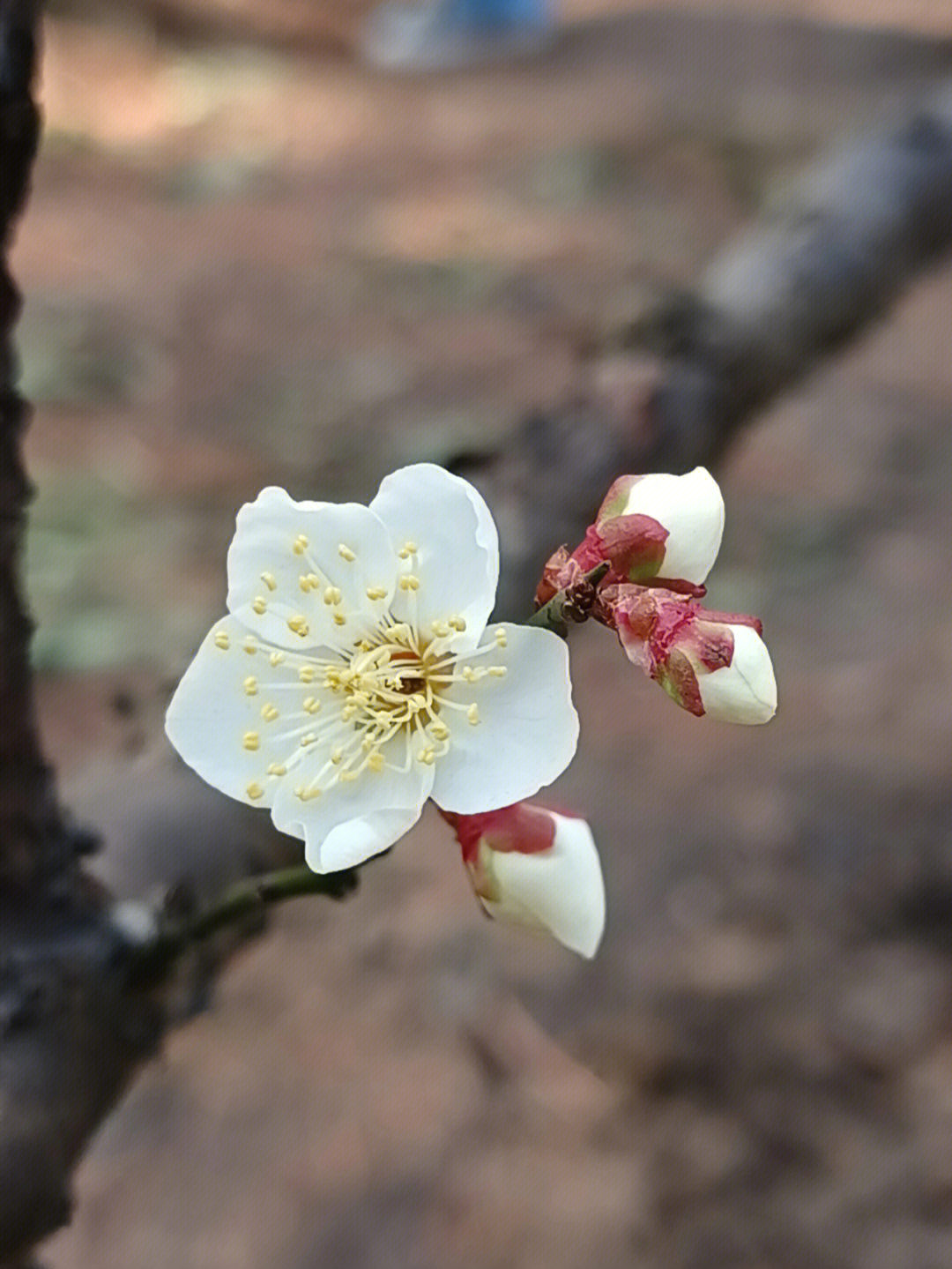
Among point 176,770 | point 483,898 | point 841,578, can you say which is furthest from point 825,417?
point 483,898

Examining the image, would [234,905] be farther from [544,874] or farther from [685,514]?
[685,514]

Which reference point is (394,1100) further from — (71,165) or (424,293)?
(71,165)

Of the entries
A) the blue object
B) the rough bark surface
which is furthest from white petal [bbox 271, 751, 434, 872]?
the blue object

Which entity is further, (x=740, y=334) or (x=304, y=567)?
(x=740, y=334)

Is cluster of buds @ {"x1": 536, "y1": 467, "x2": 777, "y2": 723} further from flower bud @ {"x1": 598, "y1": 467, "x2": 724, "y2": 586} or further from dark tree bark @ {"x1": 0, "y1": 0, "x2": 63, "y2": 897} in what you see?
dark tree bark @ {"x1": 0, "y1": 0, "x2": 63, "y2": 897}

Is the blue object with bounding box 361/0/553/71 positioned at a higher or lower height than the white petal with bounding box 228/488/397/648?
higher

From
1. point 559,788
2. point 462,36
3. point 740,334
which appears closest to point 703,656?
point 740,334
